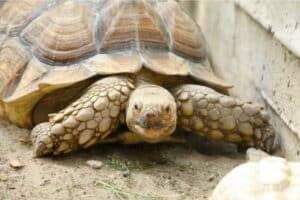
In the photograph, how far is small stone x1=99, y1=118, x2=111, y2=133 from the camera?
3.59 metres

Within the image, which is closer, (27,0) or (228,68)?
(27,0)

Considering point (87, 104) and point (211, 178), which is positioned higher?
point (87, 104)

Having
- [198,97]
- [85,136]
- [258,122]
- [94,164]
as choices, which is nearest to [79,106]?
[85,136]

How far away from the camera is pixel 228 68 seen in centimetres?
506

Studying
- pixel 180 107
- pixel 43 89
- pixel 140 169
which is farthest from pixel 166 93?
pixel 43 89

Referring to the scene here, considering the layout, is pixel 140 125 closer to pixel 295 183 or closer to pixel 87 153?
pixel 87 153

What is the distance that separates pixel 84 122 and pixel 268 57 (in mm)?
1229

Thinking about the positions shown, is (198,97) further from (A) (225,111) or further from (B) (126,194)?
(B) (126,194)

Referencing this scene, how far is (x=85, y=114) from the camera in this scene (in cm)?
355

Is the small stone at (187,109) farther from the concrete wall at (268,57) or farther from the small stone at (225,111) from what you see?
the concrete wall at (268,57)

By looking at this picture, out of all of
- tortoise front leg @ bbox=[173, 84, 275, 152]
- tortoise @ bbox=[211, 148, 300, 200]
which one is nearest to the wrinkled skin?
tortoise front leg @ bbox=[173, 84, 275, 152]

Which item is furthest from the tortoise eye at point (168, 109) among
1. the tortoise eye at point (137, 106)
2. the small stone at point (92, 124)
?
the small stone at point (92, 124)

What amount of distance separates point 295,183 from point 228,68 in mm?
2715

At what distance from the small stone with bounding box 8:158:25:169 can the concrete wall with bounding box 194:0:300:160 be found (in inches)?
57.8
